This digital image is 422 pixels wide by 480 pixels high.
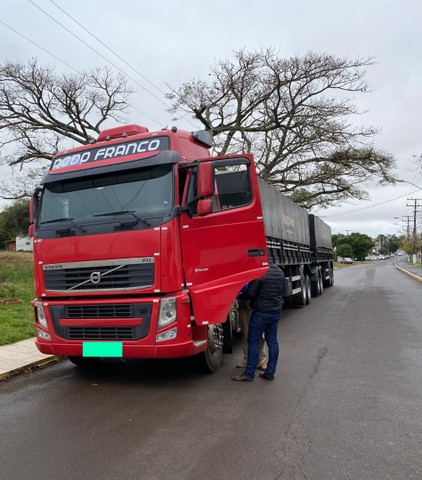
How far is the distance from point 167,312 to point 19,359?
3271mm

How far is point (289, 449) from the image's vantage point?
3613 millimetres

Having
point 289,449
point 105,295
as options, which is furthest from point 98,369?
point 289,449

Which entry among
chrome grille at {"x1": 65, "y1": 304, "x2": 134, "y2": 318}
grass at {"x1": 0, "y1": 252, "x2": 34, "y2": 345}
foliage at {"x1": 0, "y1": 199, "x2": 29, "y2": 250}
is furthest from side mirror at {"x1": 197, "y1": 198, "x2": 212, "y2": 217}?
foliage at {"x1": 0, "y1": 199, "x2": 29, "y2": 250}

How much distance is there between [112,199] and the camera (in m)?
5.36

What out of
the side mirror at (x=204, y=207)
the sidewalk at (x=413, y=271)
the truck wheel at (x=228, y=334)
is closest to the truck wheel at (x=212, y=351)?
the truck wheel at (x=228, y=334)

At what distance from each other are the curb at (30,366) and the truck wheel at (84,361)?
0.58 meters

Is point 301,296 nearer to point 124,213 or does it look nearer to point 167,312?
point 167,312

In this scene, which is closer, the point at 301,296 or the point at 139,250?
the point at 139,250

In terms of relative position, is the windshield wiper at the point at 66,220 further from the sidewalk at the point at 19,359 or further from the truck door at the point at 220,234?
the sidewalk at the point at 19,359

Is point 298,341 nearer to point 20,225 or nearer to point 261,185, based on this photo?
point 261,185

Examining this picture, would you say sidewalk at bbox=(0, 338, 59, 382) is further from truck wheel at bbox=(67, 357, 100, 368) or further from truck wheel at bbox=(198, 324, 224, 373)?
truck wheel at bbox=(198, 324, 224, 373)

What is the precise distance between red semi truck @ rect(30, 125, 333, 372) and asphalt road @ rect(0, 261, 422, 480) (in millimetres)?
570

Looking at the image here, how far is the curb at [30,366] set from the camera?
604 cm

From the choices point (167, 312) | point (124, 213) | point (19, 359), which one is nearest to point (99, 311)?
point (167, 312)
